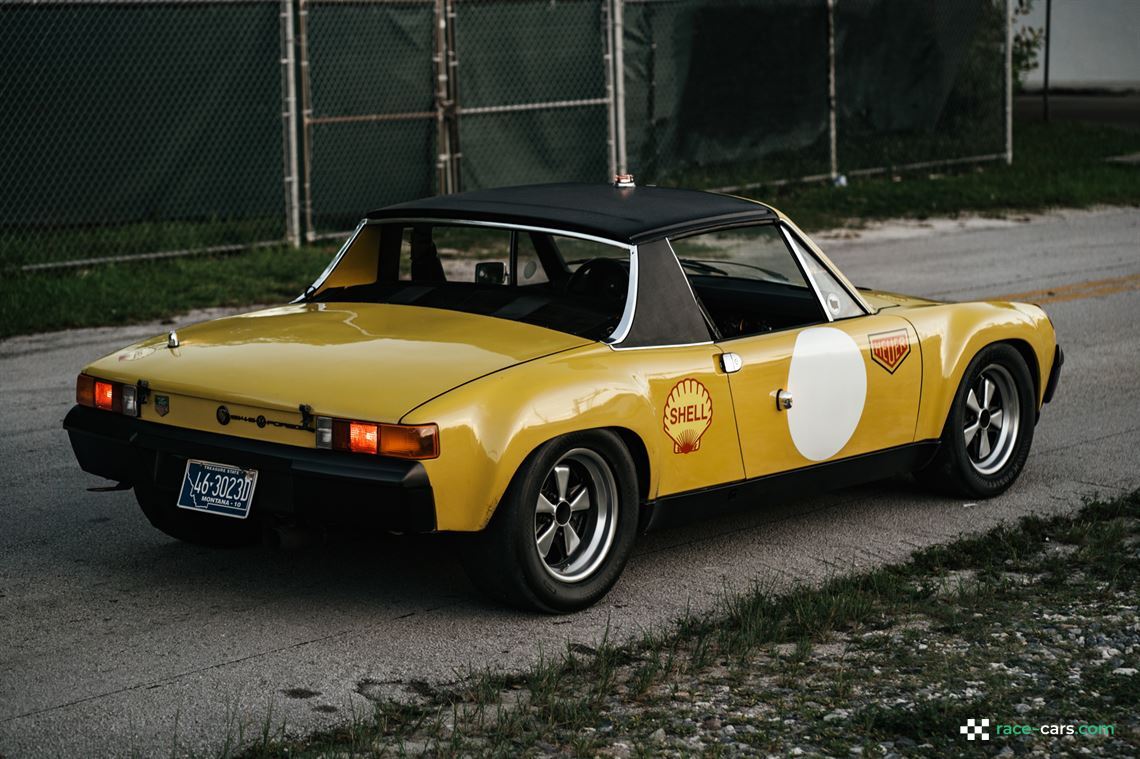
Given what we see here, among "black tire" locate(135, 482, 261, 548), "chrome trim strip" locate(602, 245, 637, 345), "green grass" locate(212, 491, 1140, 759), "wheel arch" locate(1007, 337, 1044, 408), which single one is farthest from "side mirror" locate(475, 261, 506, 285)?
"wheel arch" locate(1007, 337, 1044, 408)

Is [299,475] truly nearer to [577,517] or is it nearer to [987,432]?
[577,517]

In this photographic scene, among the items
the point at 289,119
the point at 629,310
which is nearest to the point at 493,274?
the point at 629,310

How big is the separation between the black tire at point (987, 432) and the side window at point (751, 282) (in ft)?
2.67

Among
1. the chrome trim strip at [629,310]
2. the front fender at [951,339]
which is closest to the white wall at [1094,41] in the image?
the front fender at [951,339]

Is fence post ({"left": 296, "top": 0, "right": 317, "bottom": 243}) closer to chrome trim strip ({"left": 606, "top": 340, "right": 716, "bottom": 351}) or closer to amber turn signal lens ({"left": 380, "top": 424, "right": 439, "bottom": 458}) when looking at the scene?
chrome trim strip ({"left": 606, "top": 340, "right": 716, "bottom": 351})

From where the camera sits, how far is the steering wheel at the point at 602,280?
20.6ft

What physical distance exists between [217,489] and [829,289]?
259cm

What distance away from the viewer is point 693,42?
716 inches

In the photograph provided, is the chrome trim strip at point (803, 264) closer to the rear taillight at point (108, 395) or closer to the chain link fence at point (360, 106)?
the rear taillight at point (108, 395)

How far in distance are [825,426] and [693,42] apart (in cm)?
1238

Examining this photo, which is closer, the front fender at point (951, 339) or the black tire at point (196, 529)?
the black tire at point (196, 529)

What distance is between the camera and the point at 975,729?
4.59m

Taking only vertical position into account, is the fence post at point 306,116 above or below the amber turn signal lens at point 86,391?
above

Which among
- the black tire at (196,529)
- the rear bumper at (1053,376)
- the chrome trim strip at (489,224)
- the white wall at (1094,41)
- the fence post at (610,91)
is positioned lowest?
the black tire at (196,529)
